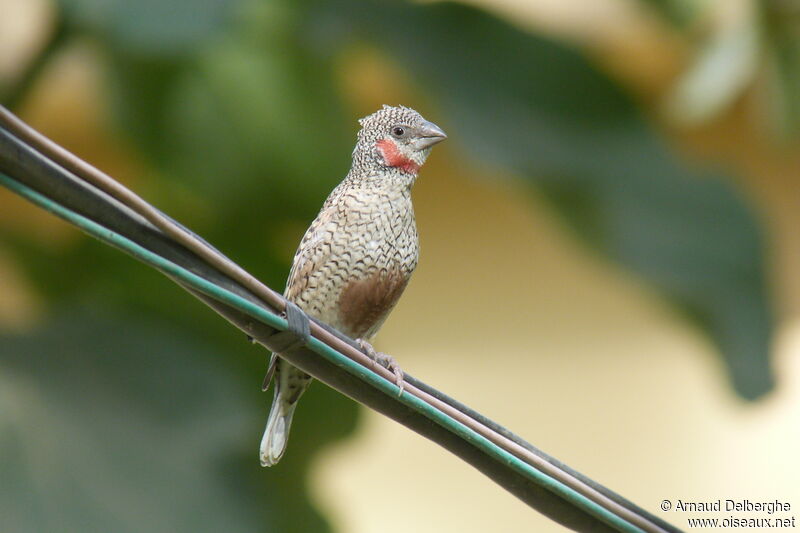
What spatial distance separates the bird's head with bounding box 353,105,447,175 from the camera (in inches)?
82.1

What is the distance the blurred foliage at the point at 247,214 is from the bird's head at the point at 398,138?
4.70 feet

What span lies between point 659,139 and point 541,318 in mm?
2651

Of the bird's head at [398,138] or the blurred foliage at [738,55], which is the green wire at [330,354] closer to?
the bird's head at [398,138]

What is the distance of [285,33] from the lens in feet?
15.3

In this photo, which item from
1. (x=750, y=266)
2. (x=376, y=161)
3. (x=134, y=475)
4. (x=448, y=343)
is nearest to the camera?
(x=376, y=161)

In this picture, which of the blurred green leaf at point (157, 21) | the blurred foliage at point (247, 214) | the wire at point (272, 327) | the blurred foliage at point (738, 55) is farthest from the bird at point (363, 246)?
the blurred foliage at point (738, 55)

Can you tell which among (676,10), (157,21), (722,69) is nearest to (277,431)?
(157,21)

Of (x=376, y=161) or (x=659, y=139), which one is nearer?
(x=376, y=161)

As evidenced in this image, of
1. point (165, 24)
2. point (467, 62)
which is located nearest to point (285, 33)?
point (467, 62)

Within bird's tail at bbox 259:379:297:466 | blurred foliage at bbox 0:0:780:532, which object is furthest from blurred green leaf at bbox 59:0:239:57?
bird's tail at bbox 259:379:297:466

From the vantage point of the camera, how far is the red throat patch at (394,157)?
2.13 metres

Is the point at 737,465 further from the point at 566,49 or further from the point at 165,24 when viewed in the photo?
the point at 165,24

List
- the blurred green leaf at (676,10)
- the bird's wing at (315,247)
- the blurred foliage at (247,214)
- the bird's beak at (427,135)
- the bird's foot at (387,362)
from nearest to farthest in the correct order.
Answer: the bird's foot at (387,362)
the bird's beak at (427,135)
the bird's wing at (315,247)
the blurred foliage at (247,214)
the blurred green leaf at (676,10)

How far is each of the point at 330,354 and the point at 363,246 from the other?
54cm
